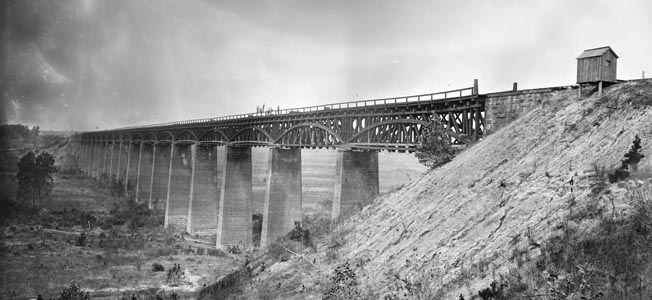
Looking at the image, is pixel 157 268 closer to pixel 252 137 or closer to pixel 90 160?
pixel 252 137

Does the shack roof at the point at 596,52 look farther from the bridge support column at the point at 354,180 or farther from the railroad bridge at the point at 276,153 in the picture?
the bridge support column at the point at 354,180

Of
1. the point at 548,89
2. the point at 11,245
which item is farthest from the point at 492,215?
the point at 11,245

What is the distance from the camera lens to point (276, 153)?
36.5m

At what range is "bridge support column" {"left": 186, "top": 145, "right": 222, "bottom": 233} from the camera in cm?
4659

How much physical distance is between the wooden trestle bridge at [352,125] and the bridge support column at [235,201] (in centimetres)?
175

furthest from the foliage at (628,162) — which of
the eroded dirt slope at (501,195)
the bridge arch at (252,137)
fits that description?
the bridge arch at (252,137)

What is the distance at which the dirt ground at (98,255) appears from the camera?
25.8m

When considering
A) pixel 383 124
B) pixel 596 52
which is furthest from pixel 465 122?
pixel 596 52

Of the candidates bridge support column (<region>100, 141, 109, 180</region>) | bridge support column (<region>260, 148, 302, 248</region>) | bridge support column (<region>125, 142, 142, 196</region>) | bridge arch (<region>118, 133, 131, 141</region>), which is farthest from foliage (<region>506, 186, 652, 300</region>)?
bridge support column (<region>100, 141, 109, 180</region>)

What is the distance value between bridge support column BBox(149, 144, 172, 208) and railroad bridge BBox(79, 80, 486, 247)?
12 cm

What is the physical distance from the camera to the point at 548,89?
57.2 feet

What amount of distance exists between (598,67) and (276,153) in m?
25.0

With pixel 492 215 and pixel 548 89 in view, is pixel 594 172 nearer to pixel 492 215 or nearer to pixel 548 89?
pixel 492 215

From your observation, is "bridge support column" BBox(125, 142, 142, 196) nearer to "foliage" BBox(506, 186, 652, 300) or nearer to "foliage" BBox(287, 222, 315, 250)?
"foliage" BBox(287, 222, 315, 250)
